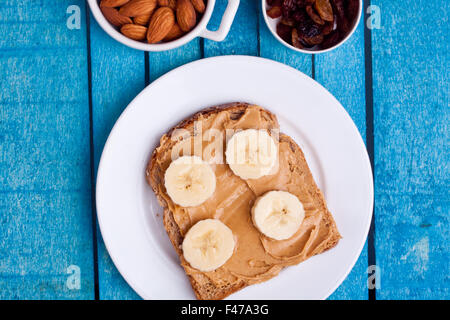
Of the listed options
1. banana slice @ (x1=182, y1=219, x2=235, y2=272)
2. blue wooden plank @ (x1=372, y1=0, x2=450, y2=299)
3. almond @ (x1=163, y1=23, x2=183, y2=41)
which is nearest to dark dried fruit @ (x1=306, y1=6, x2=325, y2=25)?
blue wooden plank @ (x1=372, y1=0, x2=450, y2=299)

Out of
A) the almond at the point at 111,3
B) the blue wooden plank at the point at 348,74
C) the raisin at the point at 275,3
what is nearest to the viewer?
the almond at the point at 111,3

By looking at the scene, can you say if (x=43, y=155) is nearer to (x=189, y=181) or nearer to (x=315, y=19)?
(x=189, y=181)

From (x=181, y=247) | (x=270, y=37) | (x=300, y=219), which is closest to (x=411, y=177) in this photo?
(x=300, y=219)

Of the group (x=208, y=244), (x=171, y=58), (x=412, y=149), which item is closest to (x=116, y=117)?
(x=171, y=58)

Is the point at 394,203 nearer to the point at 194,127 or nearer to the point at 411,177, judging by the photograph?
the point at 411,177

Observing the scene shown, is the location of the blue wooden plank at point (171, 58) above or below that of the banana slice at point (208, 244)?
above

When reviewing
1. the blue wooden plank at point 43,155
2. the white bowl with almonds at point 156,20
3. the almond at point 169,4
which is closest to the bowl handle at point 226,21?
the white bowl with almonds at point 156,20

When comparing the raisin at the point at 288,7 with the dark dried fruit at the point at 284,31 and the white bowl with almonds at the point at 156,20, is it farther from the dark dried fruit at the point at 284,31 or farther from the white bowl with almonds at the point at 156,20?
the white bowl with almonds at the point at 156,20
